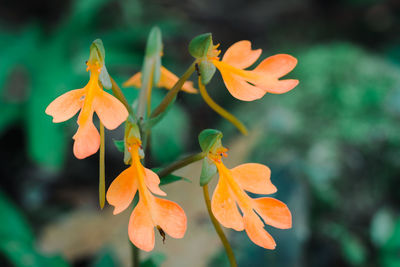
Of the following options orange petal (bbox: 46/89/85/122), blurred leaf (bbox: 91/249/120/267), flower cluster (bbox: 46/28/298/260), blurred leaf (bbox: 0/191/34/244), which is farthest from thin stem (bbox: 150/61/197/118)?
blurred leaf (bbox: 0/191/34/244)

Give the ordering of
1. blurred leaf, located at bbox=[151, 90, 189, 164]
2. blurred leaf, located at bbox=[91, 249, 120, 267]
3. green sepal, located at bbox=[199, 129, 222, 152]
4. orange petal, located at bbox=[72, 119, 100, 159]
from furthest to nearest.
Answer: blurred leaf, located at bbox=[151, 90, 189, 164] < blurred leaf, located at bbox=[91, 249, 120, 267] < green sepal, located at bbox=[199, 129, 222, 152] < orange petal, located at bbox=[72, 119, 100, 159]

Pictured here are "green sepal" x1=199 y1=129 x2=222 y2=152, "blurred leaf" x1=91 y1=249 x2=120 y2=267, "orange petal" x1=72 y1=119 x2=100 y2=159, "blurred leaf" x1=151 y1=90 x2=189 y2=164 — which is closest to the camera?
"orange petal" x1=72 y1=119 x2=100 y2=159

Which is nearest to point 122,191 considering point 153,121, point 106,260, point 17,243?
point 153,121

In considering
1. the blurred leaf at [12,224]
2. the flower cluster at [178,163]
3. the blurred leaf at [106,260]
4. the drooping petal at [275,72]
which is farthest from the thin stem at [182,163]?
the blurred leaf at [12,224]

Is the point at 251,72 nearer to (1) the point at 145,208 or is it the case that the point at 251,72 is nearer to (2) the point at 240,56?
(2) the point at 240,56

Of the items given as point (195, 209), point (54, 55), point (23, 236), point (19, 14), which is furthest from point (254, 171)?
point (19, 14)

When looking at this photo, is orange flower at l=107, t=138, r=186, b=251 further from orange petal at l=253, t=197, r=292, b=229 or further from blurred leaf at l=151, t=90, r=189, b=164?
blurred leaf at l=151, t=90, r=189, b=164
